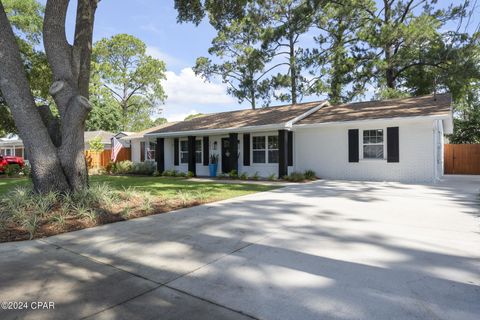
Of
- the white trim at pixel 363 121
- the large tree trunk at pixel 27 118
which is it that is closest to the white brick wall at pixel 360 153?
the white trim at pixel 363 121

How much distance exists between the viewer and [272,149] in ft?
49.2

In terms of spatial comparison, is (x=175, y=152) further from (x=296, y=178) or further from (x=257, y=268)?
(x=257, y=268)

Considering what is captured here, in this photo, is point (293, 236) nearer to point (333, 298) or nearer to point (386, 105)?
point (333, 298)

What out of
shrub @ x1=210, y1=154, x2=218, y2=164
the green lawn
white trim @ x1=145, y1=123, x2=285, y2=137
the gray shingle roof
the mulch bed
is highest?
the gray shingle roof

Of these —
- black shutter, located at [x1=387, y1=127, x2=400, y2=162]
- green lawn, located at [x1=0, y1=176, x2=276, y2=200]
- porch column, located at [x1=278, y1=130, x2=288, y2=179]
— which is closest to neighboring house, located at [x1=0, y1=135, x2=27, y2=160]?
green lawn, located at [x1=0, y1=176, x2=276, y2=200]

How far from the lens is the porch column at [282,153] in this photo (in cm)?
1377

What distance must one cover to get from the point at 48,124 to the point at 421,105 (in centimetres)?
1386

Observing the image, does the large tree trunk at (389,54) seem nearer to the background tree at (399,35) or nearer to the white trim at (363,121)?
the background tree at (399,35)

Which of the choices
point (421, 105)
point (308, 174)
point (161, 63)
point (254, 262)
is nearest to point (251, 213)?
point (254, 262)

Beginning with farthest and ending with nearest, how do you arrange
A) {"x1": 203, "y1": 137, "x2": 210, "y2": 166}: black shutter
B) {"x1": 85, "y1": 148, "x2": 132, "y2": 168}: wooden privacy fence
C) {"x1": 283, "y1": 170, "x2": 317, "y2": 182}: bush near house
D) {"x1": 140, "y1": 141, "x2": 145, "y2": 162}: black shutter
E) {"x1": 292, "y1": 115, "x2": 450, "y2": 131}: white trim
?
→ 1. {"x1": 85, "y1": 148, "x2": 132, "y2": 168}: wooden privacy fence
2. {"x1": 140, "y1": 141, "x2": 145, "y2": 162}: black shutter
3. {"x1": 203, "y1": 137, "x2": 210, "y2": 166}: black shutter
4. {"x1": 283, "y1": 170, "x2": 317, "y2": 182}: bush near house
5. {"x1": 292, "y1": 115, "x2": 450, "y2": 131}: white trim

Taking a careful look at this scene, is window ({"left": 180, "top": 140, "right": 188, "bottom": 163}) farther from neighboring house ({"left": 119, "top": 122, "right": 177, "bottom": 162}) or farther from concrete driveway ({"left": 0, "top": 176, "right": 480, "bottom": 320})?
concrete driveway ({"left": 0, "top": 176, "right": 480, "bottom": 320})

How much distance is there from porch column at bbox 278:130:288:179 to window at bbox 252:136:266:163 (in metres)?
1.55

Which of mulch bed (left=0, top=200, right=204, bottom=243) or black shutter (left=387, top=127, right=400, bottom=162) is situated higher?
black shutter (left=387, top=127, right=400, bottom=162)

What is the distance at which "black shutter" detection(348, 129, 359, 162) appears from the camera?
1320 cm
